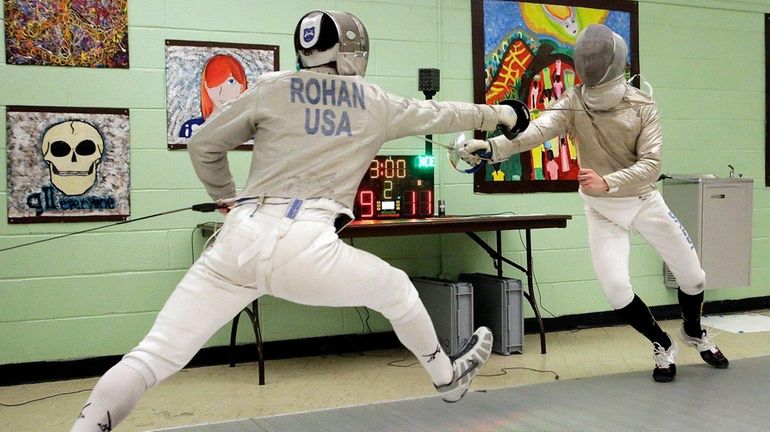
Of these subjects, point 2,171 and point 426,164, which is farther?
point 426,164

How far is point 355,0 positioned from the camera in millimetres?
4344

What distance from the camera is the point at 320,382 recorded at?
3.70m

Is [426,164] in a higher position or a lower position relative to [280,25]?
lower

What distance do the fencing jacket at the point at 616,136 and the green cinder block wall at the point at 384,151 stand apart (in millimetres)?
1202

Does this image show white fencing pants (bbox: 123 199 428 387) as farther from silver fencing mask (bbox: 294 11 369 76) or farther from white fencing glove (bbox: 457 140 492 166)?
white fencing glove (bbox: 457 140 492 166)

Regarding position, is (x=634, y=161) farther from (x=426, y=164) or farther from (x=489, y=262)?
(x=489, y=262)

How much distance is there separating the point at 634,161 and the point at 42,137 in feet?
8.91

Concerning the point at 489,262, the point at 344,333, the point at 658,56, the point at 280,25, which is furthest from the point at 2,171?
the point at 658,56

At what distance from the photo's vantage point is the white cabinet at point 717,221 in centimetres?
499

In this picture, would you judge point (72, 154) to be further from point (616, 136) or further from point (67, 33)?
point (616, 136)

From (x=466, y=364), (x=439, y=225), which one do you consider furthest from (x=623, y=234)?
(x=466, y=364)

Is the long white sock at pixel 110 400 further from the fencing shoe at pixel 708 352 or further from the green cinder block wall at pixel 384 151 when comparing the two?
the fencing shoe at pixel 708 352

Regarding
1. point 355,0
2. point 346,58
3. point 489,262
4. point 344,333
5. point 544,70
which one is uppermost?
point 355,0

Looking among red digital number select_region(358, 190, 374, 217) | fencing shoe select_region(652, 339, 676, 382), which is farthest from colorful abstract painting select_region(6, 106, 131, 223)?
fencing shoe select_region(652, 339, 676, 382)
